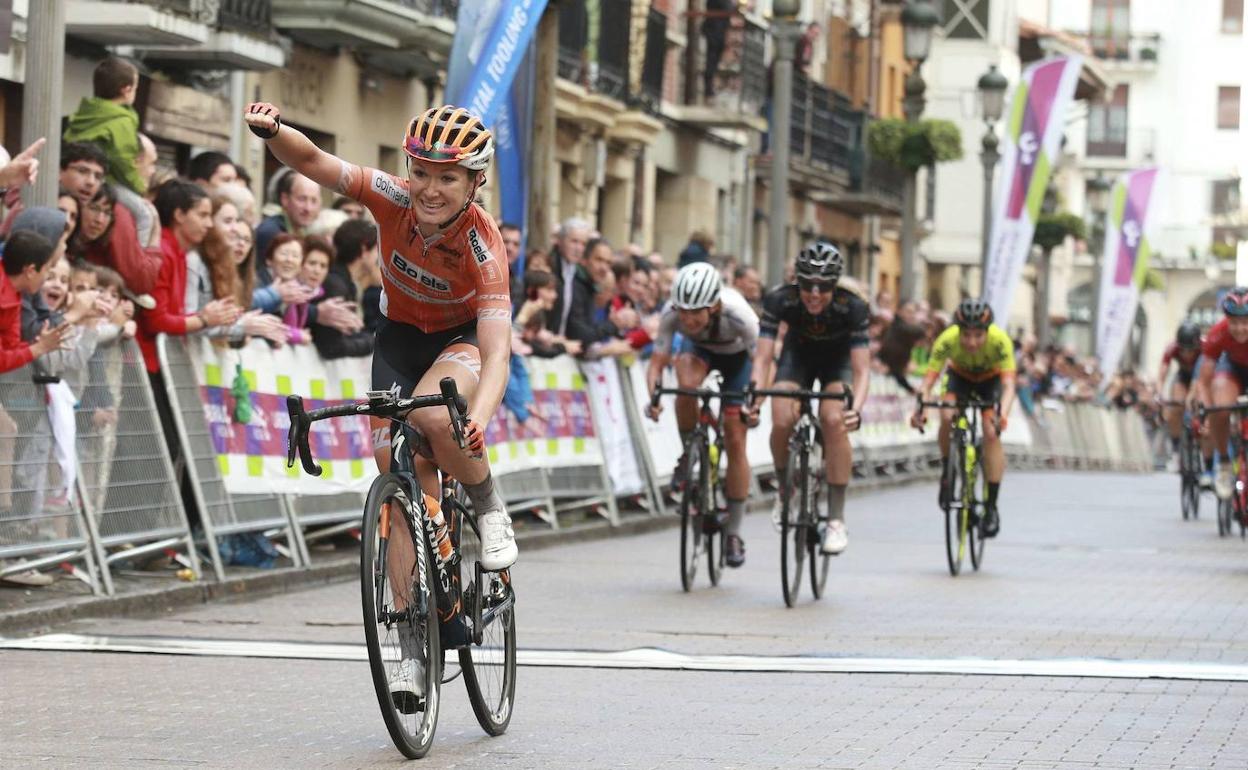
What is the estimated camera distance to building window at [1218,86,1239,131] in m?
117

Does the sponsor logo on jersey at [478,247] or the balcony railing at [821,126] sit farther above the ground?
the balcony railing at [821,126]

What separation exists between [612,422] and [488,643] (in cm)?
1126

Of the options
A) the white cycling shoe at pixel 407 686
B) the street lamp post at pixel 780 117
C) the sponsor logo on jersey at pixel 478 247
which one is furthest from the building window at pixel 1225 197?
the white cycling shoe at pixel 407 686

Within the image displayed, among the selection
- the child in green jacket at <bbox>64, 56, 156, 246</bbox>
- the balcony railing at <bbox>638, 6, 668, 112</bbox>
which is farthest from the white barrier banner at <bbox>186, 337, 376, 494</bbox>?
the balcony railing at <bbox>638, 6, 668, 112</bbox>

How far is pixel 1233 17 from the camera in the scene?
116 m

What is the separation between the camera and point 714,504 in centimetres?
1538

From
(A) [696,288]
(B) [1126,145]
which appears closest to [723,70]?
(A) [696,288]

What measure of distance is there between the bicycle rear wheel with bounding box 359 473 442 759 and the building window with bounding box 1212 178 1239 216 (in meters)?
114

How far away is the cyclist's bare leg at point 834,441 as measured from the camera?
1498 cm

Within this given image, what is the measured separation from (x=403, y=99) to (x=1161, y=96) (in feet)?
295

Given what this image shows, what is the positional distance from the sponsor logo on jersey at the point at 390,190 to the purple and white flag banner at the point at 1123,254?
3967 cm

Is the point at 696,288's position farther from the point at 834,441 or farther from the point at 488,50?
the point at 488,50

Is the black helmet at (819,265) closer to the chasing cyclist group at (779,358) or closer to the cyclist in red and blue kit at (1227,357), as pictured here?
the chasing cyclist group at (779,358)

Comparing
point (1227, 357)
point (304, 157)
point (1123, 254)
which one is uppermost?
point (1123, 254)
